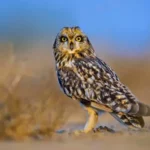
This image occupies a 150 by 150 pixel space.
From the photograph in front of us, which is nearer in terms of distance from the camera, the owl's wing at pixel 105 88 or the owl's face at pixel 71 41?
the owl's wing at pixel 105 88

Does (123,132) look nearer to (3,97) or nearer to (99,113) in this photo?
(99,113)

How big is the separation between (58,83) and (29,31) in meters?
0.28

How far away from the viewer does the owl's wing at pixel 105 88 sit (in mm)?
1591

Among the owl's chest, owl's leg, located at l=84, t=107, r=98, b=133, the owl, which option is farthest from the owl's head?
owl's leg, located at l=84, t=107, r=98, b=133

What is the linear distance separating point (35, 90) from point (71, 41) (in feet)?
0.84

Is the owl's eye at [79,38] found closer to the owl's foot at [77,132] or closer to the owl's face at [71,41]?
the owl's face at [71,41]

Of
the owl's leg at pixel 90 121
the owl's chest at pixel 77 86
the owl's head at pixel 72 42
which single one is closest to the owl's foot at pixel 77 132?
the owl's leg at pixel 90 121

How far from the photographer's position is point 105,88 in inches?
64.3

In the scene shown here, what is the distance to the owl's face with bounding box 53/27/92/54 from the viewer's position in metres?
1.73

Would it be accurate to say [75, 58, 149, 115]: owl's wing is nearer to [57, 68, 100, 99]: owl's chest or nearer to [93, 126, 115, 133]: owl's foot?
[57, 68, 100, 99]: owl's chest

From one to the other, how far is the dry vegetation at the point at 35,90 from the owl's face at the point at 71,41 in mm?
79

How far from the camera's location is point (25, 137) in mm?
1587

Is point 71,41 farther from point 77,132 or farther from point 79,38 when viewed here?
point 77,132

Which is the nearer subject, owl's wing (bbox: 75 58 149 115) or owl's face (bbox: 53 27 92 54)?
owl's wing (bbox: 75 58 149 115)
